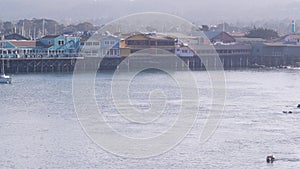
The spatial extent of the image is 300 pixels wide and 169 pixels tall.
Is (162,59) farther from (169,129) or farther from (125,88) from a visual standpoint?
(169,129)

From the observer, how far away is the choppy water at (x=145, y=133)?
1129 cm

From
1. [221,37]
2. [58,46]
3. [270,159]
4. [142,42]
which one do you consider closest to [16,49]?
[58,46]

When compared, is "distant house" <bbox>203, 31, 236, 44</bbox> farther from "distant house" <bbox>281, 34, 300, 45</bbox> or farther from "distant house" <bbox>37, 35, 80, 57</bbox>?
"distant house" <bbox>37, 35, 80, 57</bbox>

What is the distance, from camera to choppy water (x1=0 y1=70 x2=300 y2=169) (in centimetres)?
1129

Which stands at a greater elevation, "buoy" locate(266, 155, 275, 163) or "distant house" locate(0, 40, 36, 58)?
"distant house" locate(0, 40, 36, 58)

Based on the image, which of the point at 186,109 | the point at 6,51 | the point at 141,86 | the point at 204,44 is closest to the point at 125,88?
the point at 141,86

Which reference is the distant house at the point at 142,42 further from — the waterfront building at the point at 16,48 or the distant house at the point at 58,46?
the waterfront building at the point at 16,48

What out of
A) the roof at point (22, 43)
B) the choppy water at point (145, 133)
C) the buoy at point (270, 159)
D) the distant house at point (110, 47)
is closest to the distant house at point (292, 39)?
the distant house at point (110, 47)

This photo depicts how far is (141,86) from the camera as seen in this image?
76.1 ft

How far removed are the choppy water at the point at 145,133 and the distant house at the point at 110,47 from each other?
10.8m

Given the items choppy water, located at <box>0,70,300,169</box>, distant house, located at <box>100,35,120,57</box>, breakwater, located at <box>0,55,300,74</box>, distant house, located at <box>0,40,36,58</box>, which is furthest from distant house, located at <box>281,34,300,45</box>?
choppy water, located at <box>0,70,300,169</box>

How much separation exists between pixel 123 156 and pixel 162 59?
23108 mm

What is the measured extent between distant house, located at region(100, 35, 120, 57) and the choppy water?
10.8 metres

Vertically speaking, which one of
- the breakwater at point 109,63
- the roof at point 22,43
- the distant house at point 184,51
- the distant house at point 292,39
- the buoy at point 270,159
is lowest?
the buoy at point 270,159
